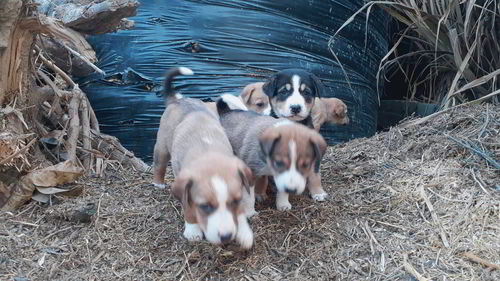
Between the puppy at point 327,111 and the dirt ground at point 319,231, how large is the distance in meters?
1.60

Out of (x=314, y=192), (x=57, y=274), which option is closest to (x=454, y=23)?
(x=314, y=192)

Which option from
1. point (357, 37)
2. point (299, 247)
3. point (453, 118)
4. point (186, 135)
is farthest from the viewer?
point (357, 37)

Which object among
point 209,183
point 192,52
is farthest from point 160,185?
point 192,52

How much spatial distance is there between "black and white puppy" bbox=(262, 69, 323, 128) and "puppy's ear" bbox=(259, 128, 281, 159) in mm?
1242

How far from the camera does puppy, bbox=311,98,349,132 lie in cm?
644

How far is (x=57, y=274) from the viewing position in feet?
11.7

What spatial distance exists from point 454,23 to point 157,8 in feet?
10.7

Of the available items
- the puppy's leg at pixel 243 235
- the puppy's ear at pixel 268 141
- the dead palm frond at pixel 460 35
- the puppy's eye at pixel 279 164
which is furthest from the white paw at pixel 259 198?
the dead palm frond at pixel 460 35

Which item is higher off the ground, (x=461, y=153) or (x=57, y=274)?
(x=461, y=153)

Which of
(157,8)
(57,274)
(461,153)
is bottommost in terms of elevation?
(57,274)

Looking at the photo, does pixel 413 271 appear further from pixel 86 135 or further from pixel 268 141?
pixel 86 135

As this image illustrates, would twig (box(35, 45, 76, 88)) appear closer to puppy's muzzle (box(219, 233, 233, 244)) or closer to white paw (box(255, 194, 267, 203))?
white paw (box(255, 194, 267, 203))

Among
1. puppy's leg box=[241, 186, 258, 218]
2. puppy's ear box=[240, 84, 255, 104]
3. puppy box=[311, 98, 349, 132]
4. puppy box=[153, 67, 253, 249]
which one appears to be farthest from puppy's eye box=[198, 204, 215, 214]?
puppy box=[311, 98, 349, 132]

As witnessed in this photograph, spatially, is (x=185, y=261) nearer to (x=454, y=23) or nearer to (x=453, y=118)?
(x=453, y=118)
